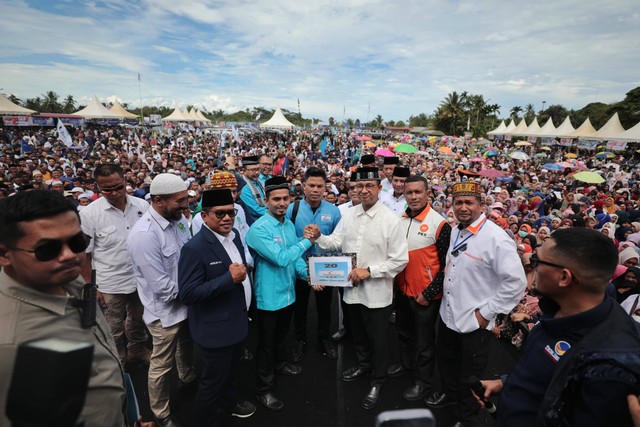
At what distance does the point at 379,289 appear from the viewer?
3.31m

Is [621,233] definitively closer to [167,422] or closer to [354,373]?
[354,373]

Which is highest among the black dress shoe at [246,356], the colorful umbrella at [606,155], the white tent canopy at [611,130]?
the white tent canopy at [611,130]

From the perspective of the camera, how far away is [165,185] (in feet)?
9.92

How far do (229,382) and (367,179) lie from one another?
242 cm

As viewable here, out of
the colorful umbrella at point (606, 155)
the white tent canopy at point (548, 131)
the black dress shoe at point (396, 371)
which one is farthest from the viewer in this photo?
the white tent canopy at point (548, 131)

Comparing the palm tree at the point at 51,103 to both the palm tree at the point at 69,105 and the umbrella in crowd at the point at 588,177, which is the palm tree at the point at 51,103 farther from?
the umbrella in crowd at the point at 588,177

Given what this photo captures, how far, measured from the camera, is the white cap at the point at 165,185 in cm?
300

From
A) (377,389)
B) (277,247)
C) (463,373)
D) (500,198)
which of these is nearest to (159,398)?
(277,247)

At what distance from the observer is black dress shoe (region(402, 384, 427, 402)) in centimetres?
349

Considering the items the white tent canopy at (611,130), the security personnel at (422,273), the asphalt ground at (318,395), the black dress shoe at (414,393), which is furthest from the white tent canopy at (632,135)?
the black dress shoe at (414,393)

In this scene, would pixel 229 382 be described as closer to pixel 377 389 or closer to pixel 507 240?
pixel 377 389

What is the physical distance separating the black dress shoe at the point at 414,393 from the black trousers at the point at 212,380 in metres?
1.99

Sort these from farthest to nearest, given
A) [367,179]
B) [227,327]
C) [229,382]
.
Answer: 1. [367,179]
2. [229,382]
3. [227,327]

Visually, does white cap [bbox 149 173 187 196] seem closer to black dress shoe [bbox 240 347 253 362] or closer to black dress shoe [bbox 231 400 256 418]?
black dress shoe [bbox 231 400 256 418]
